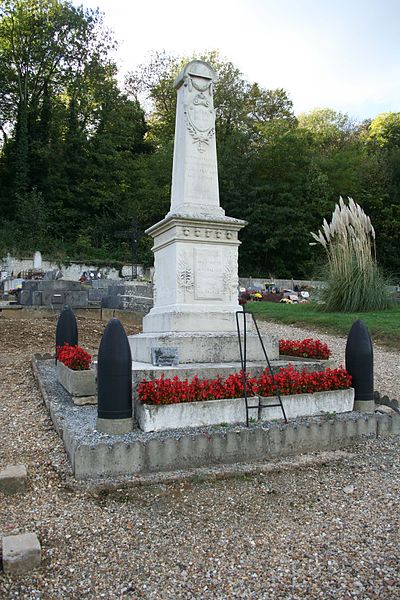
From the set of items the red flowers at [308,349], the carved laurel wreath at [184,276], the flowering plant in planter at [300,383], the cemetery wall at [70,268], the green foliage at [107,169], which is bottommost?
the flowering plant in planter at [300,383]

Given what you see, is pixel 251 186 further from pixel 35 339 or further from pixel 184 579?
pixel 184 579

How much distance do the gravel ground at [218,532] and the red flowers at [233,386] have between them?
880mm

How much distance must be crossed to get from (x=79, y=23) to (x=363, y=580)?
142ft

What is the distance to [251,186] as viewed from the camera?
36125 millimetres

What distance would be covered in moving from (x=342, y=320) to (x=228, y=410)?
9.49 meters

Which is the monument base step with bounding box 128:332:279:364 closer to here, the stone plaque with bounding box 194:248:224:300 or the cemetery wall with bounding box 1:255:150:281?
the stone plaque with bounding box 194:248:224:300

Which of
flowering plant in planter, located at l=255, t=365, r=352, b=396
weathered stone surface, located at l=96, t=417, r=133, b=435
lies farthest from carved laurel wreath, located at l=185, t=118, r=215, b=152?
weathered stone surface, located at l=96, t=417, r=133, b=435

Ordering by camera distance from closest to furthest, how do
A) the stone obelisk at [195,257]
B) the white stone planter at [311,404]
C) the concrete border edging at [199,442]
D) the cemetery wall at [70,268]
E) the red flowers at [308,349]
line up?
the concrete border edging at [199,442], the white stone planter at [311,404], the stone obelisk at [195,257], the red flowers at [308,349], the cemetery wall at [70,268]

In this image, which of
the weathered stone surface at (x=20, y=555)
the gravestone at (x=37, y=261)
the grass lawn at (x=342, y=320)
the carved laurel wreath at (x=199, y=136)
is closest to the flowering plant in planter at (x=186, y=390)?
the weathered stone surface at (x=20, y=555)

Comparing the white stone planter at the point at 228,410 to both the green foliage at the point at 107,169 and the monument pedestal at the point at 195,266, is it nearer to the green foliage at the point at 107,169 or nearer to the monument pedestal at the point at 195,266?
the monument pedestal at the point at 195,266

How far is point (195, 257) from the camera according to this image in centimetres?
702

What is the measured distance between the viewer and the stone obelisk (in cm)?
652

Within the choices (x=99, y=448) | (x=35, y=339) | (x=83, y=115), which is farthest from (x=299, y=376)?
(x=83, y=115)

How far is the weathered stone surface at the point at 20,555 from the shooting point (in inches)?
104
